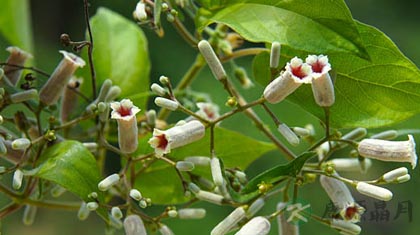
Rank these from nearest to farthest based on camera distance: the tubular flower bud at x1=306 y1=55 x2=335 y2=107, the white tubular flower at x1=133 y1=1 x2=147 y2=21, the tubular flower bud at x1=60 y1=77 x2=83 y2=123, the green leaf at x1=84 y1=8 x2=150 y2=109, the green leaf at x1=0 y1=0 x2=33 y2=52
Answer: the tubular flower bud at x1=306 y1=55 x2=335 y2=107
the white tubular flower at x1=133 y1=1 x2=147 y2=21
the tubular flower bud at x1=60 y1=77 x2=83 y2=123
the green leaf at x1=84 y1=8 x2=150 y2=109
the green leaf at x1=0 y1=0 x2=33 y2=52

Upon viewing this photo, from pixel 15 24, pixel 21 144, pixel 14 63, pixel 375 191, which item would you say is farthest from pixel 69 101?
pixel 375 191

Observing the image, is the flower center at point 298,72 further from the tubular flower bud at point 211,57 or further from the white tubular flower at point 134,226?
the white tubular flower at point 134,226

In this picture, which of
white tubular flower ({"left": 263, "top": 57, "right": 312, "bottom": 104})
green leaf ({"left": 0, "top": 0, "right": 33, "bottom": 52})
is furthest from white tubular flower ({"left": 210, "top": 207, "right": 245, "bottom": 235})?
green leaf ({"left": 0, "top": 0, "right": 33, "bottom": 52})

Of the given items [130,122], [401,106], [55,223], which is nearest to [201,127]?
[130,122]

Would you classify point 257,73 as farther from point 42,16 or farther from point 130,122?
point 42,16

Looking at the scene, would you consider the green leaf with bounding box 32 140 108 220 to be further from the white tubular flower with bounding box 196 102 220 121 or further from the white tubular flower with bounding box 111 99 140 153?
the white tubular flower with bounding box 196 102 220 121

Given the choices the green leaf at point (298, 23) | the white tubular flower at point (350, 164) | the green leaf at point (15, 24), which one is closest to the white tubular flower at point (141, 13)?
the green leaf at point (298, 23)
